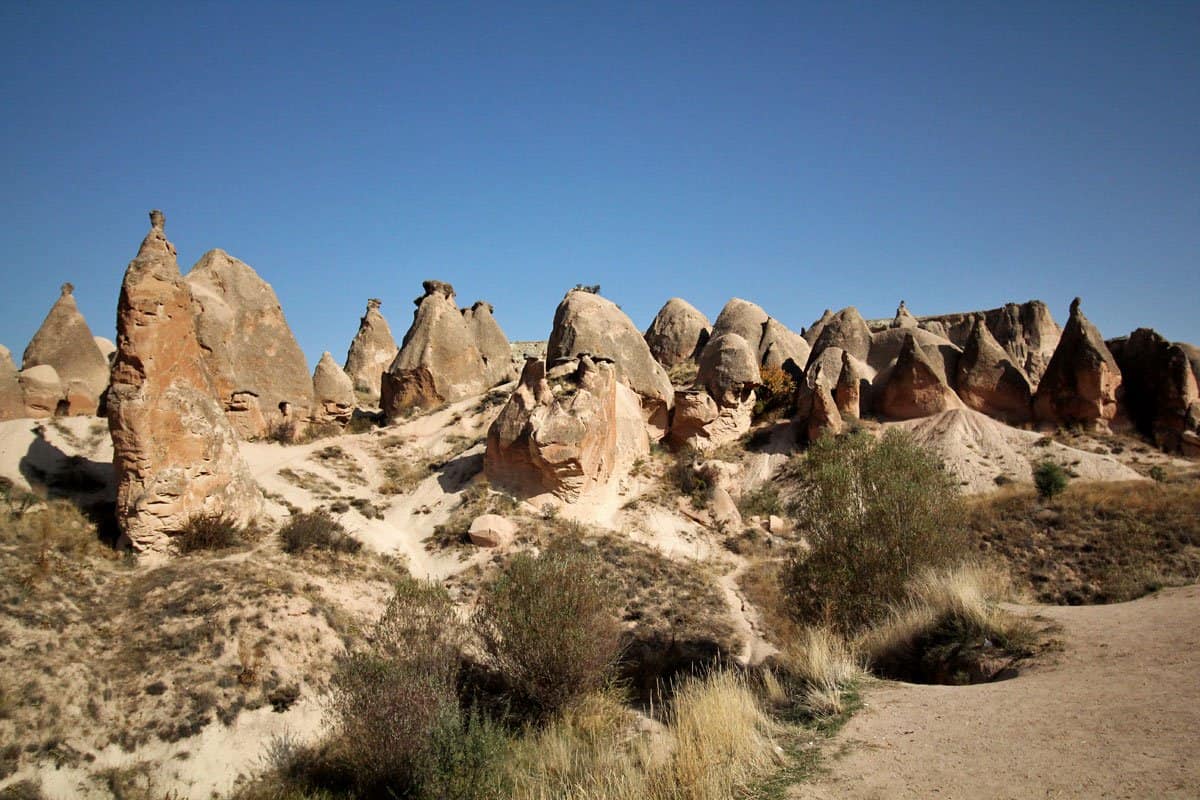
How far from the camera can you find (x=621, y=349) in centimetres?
1984

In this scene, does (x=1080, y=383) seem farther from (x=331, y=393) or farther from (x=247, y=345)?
(x=247, y=345)

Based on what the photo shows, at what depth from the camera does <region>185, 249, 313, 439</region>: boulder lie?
55.4ft

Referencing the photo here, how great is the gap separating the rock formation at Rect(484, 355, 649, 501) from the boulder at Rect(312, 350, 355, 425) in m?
6.33

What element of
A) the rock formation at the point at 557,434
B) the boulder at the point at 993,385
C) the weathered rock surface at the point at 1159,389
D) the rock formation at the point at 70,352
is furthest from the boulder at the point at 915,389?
the rock formation at the point at 70,352

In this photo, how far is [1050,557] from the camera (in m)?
13.9

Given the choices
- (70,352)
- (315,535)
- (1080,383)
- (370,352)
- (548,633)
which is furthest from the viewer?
(370,352)

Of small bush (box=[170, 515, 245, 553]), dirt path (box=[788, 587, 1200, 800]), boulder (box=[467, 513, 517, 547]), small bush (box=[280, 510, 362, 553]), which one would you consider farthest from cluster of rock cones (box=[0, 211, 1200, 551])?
dirt path (box=[788, 587, 1200, 800])

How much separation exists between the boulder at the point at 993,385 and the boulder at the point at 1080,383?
0.50m

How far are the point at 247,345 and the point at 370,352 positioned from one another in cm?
1093

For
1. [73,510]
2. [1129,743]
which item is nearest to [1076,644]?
[1129,743]

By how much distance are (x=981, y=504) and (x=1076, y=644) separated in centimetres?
1012

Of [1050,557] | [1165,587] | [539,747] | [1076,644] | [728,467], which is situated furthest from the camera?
[728,467]

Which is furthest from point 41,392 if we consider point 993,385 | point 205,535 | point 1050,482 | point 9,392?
point 993,385

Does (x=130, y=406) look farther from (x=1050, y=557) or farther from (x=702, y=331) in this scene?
(x=702, y=331)
